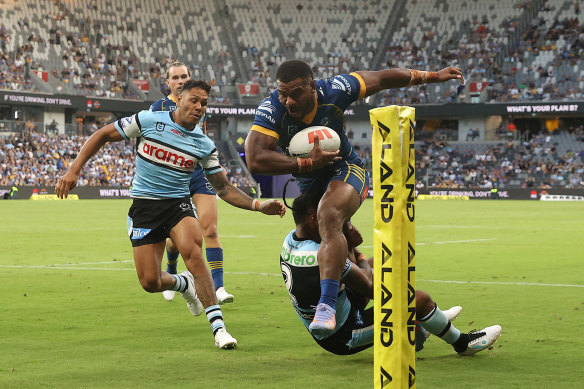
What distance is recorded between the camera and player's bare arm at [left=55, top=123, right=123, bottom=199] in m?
8.00

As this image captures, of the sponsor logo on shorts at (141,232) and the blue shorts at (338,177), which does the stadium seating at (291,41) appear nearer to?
the sponsor logo on shorts at (141,232)

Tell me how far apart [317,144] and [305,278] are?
104 centimetres

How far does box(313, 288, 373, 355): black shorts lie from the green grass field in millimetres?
133

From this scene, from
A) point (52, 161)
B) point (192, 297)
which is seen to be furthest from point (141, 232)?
point (52, 161)

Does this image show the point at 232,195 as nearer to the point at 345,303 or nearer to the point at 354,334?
the point at 345,303

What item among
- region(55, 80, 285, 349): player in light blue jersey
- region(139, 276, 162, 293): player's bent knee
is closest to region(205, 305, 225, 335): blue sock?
region(55, 80, 285, 349): player in light blue jersey

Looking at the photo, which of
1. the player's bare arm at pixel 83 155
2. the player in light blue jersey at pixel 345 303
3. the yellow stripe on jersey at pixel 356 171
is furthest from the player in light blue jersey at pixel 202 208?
the player in light blue jersey at pixel 345 303

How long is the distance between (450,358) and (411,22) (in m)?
67.0

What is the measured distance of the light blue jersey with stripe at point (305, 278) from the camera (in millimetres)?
6758

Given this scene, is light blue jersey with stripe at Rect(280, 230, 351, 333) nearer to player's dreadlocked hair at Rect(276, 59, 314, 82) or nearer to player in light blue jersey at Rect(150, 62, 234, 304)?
player's dreadlocked hair at Rect(276, 59, 314, 82)

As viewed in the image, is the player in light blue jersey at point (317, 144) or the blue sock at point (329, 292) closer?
the blue sock at point (329, 292)

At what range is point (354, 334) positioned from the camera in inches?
263

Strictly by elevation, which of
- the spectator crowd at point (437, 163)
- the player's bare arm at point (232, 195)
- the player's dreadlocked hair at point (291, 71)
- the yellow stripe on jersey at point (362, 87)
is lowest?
the spectator crowd at point (437, 163)

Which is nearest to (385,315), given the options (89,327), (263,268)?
(89,327)
